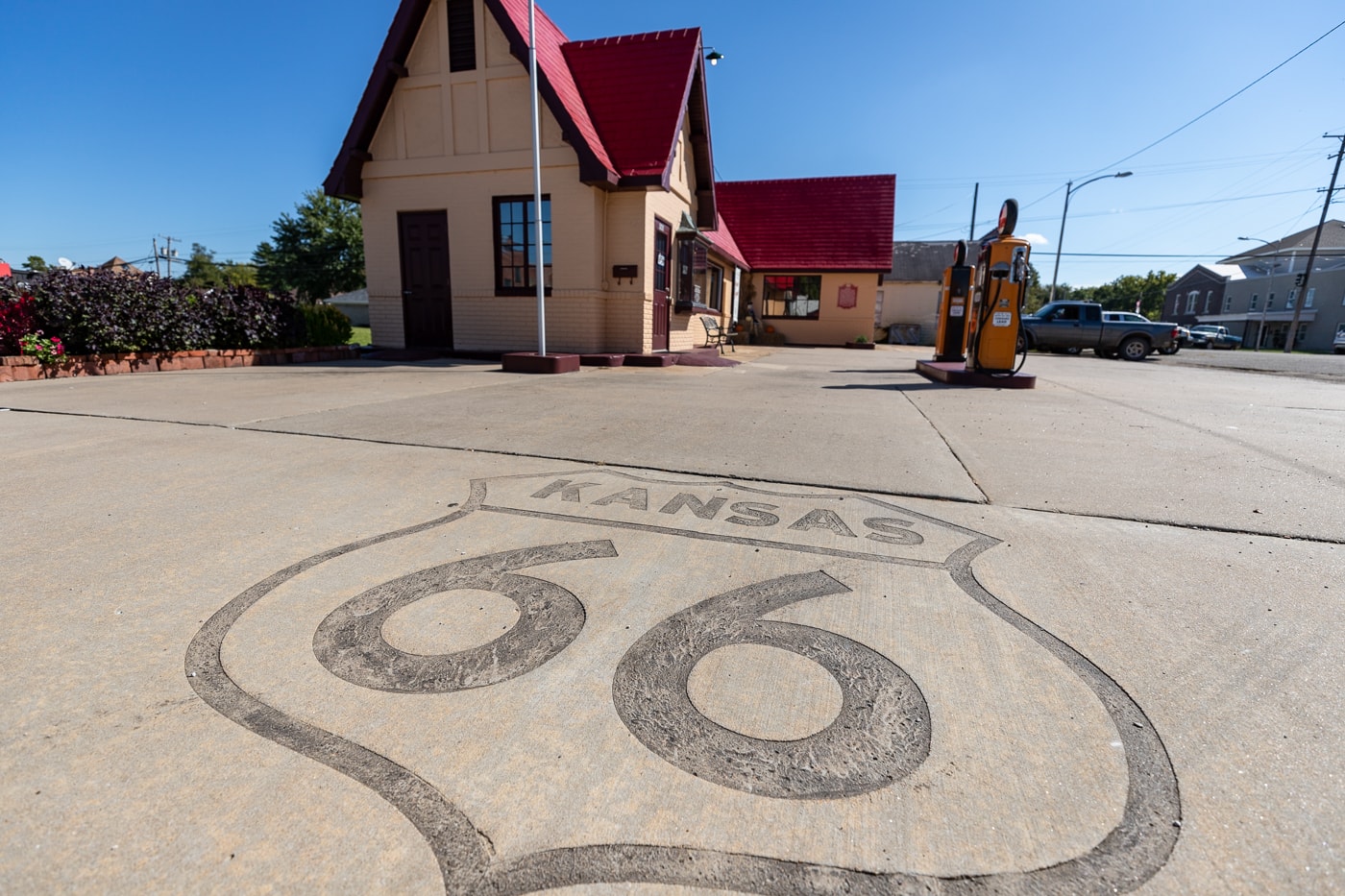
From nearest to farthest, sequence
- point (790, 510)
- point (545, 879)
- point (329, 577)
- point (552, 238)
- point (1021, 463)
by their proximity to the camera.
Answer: point (545, 879), point (329, 577), point (790, 510), point (1021, 463), point (552, 238)

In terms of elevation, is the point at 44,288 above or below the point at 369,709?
above

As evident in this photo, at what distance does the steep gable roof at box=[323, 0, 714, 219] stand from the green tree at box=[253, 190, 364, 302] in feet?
130

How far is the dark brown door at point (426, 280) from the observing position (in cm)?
1316

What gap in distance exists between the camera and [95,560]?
8.34 ft

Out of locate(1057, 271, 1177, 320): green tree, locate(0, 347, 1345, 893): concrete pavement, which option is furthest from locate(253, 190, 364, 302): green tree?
locate(1057, 271, 1177, 320): green tree

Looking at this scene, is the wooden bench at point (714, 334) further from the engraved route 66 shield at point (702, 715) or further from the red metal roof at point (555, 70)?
the engraved route 66 shield at point (702, 715)

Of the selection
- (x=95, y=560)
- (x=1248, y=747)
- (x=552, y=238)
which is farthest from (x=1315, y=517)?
(x=552, y=238)

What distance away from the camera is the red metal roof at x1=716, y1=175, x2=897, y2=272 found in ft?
76.2

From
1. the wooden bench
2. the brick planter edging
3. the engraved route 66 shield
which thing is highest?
the wooden bench

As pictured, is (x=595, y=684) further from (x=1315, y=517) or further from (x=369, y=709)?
(x=1315, y=517)

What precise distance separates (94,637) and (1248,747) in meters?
3.42

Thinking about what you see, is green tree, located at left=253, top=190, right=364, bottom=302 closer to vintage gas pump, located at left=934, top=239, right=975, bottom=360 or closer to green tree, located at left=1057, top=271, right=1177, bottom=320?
vintage gas pump, located at left=934, top=239, right=975, bottom=360

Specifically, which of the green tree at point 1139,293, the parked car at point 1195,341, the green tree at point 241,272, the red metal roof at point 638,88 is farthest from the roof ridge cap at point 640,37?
the green tree at point 1139,293

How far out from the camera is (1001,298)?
9.74 metres
